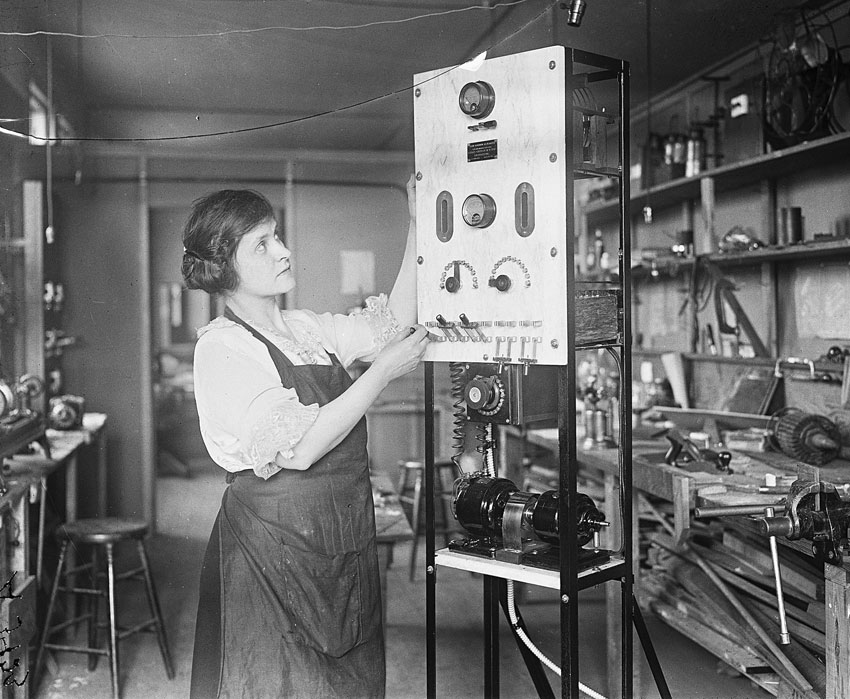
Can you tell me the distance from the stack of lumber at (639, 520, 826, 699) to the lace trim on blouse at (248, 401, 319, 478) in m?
1.70

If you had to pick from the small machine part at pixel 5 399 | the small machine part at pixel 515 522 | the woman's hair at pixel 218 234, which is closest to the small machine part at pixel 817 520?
the small machine part at pixel 515 522

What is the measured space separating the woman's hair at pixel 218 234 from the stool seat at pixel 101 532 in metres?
1.39

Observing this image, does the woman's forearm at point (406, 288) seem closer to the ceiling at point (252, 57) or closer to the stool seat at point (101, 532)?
the ceiling at point (252, 57)

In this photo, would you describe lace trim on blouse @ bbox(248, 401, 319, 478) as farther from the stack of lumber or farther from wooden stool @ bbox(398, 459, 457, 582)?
wooden stool @ bbox(398, 459, 457, 582)

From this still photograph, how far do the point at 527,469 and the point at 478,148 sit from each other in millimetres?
3245

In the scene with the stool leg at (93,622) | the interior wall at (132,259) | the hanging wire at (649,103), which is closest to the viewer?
the interior wall at (132,259)

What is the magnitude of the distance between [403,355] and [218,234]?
60cm

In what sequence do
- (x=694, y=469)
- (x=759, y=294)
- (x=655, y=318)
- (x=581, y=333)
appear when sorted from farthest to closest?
Result: 1. (x=655, y=318)
2. (x=759, y=294)
3. (x=694, y=469)
4. (x=581, y=333)

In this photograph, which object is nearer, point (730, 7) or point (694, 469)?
point (694, 469)

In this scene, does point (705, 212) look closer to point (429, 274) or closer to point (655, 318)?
point (655, 318)

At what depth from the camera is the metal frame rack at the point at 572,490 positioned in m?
2.36

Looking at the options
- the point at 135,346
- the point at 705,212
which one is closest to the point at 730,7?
the point at 705,212

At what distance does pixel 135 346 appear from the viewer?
5.92m

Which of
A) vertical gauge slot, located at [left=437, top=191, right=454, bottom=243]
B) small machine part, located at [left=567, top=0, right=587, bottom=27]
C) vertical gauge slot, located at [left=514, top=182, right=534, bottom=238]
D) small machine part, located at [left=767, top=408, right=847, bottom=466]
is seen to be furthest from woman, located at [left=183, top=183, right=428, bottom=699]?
small machine part, located at [left=767, top=408, right=847, bottom=466]
